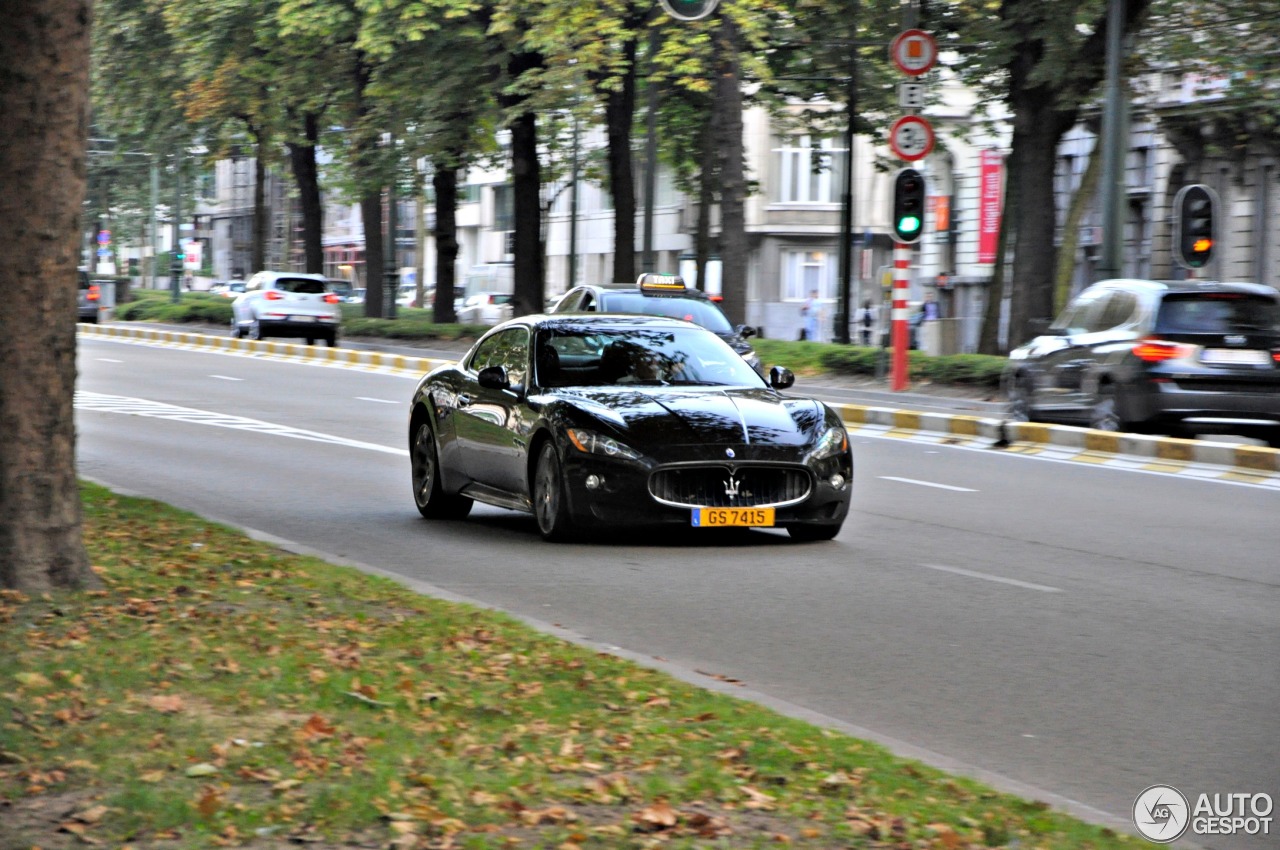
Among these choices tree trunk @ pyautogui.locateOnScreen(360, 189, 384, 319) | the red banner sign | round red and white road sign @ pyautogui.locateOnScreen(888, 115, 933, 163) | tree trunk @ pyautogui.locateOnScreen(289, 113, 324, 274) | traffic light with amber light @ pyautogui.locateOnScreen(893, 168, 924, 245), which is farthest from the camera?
the red banner sign

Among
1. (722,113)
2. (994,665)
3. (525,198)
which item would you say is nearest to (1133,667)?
(994,665)

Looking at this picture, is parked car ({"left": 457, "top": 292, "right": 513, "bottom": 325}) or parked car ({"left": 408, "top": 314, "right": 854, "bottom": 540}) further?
parked car ({"left": 457, "top": 292, "right": 513, "bottom": 325})

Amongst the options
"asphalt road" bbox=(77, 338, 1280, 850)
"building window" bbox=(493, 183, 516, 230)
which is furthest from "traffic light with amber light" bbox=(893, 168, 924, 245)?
"building window" bbox=(493, 183, 516, 230)

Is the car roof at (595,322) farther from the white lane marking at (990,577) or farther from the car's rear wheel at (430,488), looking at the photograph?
the white lane marking at (990,577)

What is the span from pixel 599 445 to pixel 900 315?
17.0 m

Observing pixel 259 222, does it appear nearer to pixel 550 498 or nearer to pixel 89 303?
pixel 89 303

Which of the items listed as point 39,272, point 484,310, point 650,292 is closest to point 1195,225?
point 650,292

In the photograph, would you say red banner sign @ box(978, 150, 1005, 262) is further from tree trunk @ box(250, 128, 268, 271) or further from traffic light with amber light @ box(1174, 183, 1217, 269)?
traffic light with amber light @ box(1174, 183, 1217, 269)

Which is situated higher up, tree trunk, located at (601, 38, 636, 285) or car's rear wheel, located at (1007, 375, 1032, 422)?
tree trunk, located at (601, 38, 636, 285)

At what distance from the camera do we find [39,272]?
8.02 metres

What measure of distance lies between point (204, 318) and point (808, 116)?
2172cm

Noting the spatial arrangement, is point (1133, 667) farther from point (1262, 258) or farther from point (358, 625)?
point (1262, 258)

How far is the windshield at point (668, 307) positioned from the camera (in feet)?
78.9

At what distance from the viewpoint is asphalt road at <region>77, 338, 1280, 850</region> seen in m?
6.92
